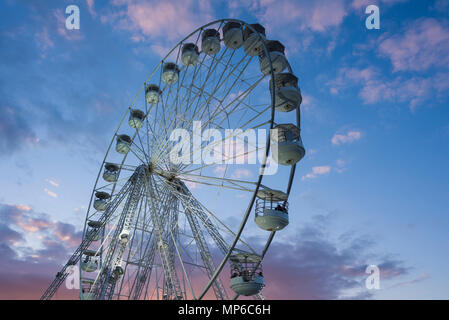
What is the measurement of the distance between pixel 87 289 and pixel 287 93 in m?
12.4

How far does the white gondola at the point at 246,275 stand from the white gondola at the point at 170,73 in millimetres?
11272

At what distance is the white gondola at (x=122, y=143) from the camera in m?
20.8

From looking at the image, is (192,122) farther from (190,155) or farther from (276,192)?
(276,192)

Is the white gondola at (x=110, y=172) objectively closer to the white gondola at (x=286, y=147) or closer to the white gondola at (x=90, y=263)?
the white gondola at (x=90, y=263)

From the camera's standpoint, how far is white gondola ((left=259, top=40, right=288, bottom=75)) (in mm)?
15401

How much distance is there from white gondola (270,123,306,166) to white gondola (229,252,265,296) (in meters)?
3.96

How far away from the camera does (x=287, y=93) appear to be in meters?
13.7

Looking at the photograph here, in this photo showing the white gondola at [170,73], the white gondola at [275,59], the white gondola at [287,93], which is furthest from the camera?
the white gondola at [170,73]

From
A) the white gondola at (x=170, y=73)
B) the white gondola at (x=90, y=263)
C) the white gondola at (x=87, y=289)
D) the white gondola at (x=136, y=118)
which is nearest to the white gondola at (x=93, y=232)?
the white gondola at (x=90, y=263)

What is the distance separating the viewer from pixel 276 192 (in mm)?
12773

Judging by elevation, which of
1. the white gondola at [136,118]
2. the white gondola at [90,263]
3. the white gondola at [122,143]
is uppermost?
the white gondola at [136,118]

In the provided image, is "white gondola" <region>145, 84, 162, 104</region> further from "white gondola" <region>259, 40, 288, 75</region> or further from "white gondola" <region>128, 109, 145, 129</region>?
"white gondola" <region>259, 40, 288, 75</region>

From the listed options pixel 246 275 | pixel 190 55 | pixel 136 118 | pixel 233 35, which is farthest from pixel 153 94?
pixel 246 275
